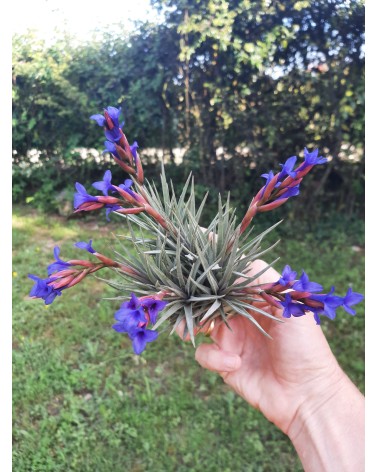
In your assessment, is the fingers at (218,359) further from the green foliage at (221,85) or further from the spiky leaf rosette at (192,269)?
the green foliage at (221,85)

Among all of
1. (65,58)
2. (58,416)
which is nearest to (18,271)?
(58,416)

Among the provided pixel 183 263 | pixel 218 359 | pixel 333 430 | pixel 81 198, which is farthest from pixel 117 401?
pixel 81 198

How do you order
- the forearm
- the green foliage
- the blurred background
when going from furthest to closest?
the green foliage, the blurred background, the forearm

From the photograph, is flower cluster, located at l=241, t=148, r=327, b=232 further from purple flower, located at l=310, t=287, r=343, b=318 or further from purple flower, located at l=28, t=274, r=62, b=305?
purple flower, located at l=28, t=274, r=62, b=305

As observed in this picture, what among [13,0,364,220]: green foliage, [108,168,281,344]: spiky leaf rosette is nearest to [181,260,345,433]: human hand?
[108,168,281,344]: spiky leaf rosette

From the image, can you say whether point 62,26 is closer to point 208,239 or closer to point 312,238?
point 312,238
